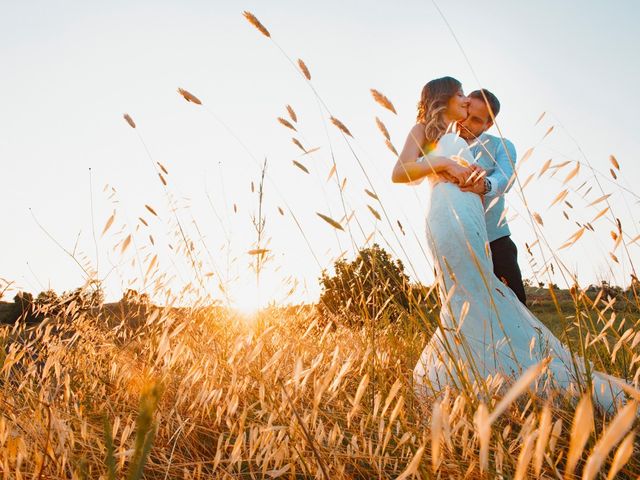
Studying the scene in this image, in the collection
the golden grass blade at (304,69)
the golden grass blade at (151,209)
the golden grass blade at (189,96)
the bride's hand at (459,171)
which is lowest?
the golden grass blade at (151,209)

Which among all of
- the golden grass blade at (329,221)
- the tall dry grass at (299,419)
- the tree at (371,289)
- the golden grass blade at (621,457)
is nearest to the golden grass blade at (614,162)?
the tall dry grass at (299,419)

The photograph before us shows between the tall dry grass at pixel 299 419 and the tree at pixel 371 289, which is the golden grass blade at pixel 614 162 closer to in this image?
the tall dry grass at pixel 299 419

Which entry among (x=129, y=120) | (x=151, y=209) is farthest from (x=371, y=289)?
(x=129, y=120)

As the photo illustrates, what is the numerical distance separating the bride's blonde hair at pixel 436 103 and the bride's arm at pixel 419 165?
75 mm

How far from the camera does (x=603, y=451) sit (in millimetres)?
342

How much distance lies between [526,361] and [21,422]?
6.18 feet

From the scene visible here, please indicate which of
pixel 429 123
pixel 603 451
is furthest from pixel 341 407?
pixel 429 123

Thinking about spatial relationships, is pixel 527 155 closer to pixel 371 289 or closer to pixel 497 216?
pixel 497 216

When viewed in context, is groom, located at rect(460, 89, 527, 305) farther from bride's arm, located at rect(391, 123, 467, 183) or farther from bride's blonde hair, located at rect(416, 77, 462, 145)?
bride's arm, located at rect(391, 123, 467, 183)

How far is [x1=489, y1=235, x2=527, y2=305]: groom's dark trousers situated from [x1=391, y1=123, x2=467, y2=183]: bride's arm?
84 cm

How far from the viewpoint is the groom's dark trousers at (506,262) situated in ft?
9.92

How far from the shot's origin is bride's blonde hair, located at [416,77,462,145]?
8.80 ft

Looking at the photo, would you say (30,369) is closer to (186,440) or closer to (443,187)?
(186,440)

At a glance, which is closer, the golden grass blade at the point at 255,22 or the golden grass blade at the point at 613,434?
the golden grass blade at the point at 613,434
